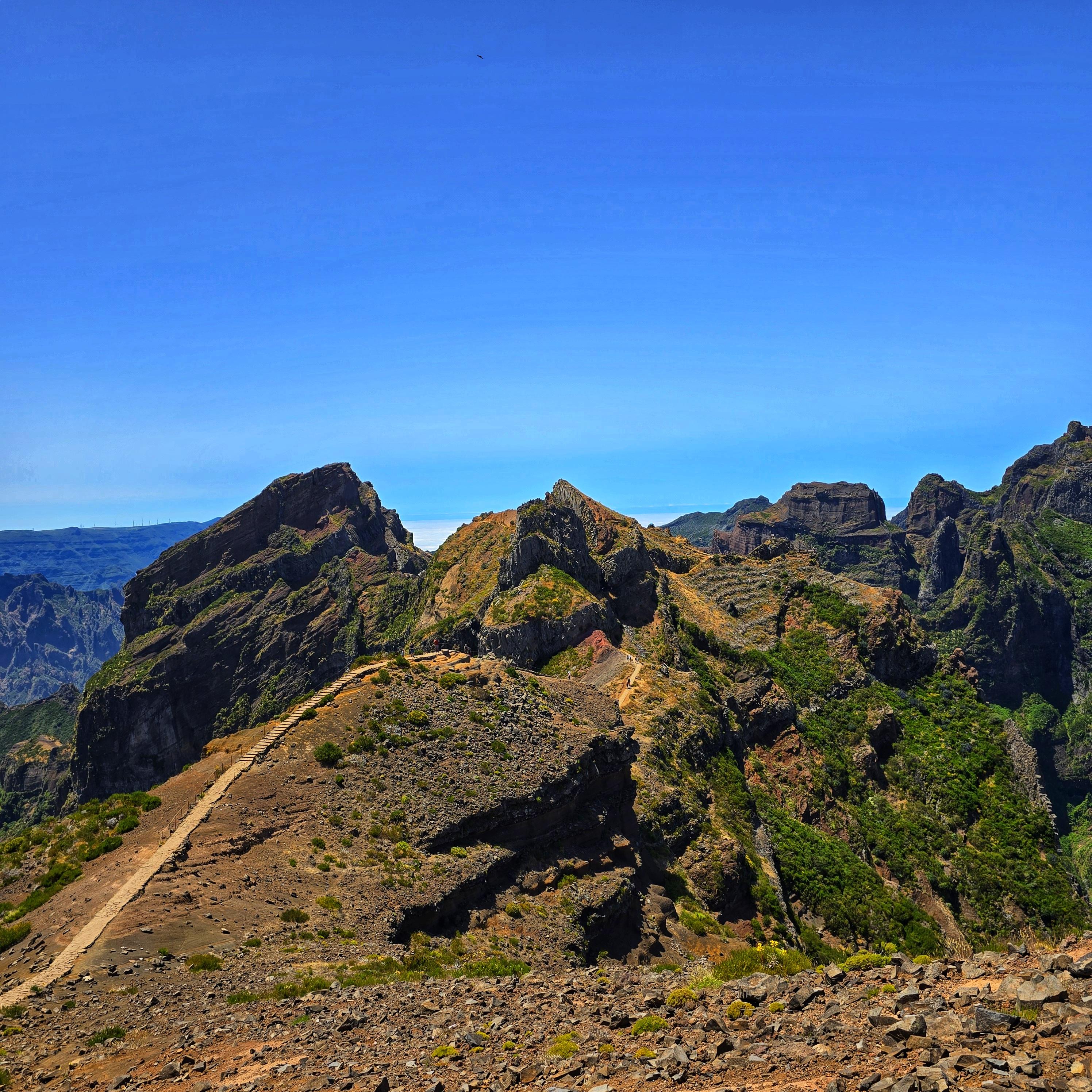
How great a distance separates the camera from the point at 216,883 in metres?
38.3

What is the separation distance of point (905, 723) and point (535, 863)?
3286 inches

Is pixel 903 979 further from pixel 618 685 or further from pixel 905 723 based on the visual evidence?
pixel 905 723

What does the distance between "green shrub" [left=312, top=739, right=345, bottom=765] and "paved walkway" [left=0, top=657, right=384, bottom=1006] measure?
3.04m

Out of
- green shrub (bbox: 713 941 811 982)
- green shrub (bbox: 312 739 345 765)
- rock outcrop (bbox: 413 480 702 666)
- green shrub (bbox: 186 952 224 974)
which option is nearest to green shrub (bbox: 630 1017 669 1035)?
green shrub (bbox: 713 941 811 982)

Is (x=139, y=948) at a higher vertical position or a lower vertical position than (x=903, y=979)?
lower

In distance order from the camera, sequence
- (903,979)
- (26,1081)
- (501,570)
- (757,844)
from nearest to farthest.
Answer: (903,979)
(26,1081)
(757,844)
(501,570)

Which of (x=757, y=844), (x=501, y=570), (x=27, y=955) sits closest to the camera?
(x=27, y=955)

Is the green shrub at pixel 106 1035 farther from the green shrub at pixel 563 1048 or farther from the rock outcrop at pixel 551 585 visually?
the rock outcrop at pixel 551 585

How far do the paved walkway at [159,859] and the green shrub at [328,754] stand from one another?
3042mm

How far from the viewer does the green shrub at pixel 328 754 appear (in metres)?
48.2

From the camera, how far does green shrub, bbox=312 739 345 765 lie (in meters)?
48.2

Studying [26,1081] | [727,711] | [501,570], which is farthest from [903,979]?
[501,570]

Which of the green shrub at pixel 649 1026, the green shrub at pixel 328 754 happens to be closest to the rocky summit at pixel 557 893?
the green shrub at pixel 649 1026

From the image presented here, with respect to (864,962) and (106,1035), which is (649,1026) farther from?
(106,1035)
